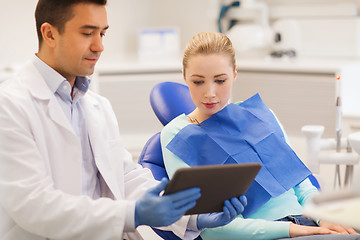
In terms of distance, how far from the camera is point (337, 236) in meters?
1.61

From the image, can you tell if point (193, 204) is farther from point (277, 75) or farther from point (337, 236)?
point (277, 75)

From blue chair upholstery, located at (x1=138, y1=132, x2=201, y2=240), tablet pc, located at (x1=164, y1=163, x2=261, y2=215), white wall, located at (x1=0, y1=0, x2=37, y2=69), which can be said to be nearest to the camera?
tablet pc, located at (x1=164, y1=163, x2=261, y2=215)

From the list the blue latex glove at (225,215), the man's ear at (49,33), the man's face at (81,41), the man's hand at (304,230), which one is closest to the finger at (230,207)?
the blue latex glove at (225,215)

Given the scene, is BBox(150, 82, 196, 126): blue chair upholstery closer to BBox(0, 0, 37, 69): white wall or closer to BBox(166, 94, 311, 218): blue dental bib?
BBox(166, 94, 311, 218): blue dental bib

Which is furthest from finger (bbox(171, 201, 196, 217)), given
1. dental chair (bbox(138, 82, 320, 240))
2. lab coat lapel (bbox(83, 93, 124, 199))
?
dental chair (bbox(138, 82, 320, 240))

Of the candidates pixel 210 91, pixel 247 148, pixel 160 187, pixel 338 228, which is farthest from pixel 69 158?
pixel 338 228

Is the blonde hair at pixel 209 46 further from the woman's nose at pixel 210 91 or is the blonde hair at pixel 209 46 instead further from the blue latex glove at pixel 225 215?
the blue latex glove at pixel 225 215

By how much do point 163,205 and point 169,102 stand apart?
2.60 feet

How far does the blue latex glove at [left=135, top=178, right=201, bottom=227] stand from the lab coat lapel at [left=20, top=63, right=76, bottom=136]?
0.97ft

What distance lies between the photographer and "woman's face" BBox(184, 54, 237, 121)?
5.90 ft

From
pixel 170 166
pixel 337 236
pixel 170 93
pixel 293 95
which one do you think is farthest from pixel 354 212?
pixel 293 95

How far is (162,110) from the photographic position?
83.3 inches

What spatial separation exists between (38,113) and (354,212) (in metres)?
0.85

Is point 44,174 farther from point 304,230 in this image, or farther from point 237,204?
point 304,230
